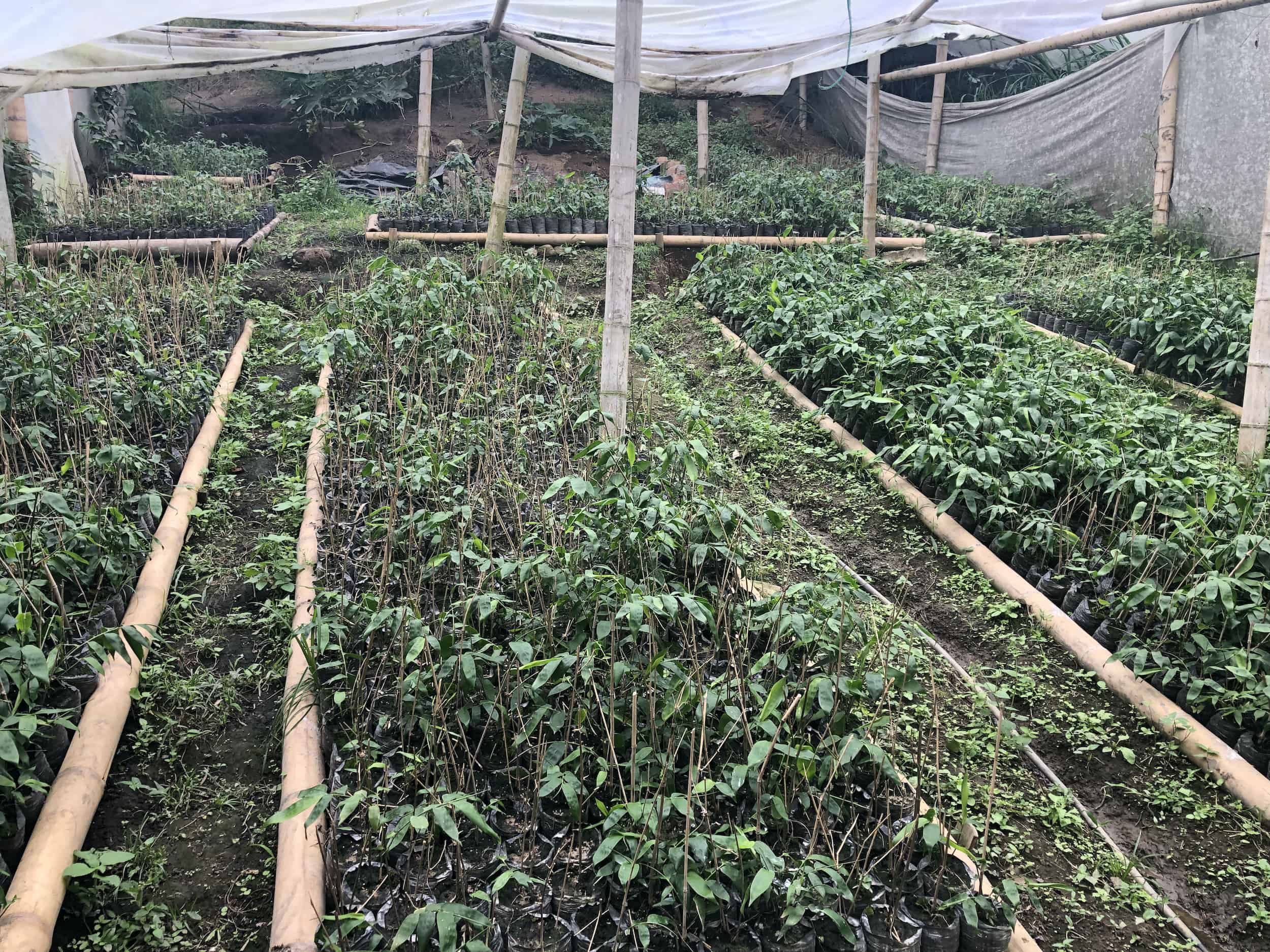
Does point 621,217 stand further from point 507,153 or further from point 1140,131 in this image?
point 1140,131

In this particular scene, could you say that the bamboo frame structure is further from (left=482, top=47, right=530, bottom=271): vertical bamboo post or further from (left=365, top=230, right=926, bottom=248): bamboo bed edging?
(left=482, top=47, right=530, bottom=271): vertical bamboo post

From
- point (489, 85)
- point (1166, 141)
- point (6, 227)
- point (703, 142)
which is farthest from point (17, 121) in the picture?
point (1166, 141)

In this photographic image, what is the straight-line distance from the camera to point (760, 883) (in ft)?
6.20

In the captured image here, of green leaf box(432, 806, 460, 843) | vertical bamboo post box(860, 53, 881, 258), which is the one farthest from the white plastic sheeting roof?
green leaf box(432, 806, 460, 843)

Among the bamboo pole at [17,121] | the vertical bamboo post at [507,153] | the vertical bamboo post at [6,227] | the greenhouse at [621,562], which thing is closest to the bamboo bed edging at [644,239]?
the greenhouse at [621,562]

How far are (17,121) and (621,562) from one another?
8.46 meters

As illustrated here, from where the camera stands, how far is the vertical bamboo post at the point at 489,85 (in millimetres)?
14953

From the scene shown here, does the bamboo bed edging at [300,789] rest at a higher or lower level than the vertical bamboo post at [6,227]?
lower

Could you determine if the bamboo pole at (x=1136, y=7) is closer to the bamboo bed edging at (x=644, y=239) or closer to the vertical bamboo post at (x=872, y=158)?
the vertical bamboo post at (x=872, y=158)

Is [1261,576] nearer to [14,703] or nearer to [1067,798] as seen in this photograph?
[1067,798]

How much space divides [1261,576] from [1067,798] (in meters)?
1.10

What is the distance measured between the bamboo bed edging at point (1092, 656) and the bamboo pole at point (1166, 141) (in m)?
6.27

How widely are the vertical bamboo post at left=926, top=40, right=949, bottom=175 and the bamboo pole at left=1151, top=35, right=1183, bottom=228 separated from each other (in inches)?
133

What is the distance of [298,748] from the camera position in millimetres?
2549
